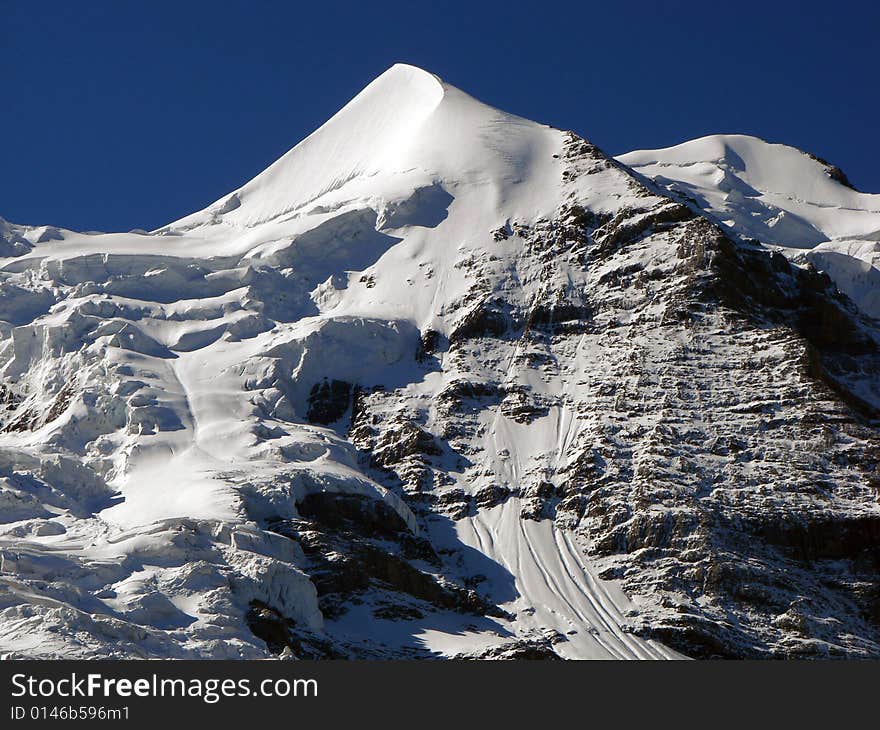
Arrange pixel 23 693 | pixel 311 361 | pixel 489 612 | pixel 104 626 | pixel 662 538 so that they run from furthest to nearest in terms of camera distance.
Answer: pixel 311 361 → pixel 662 538 → pixel 489 612 → pixel 104 626 → pixel 23 693

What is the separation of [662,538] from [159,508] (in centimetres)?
4752

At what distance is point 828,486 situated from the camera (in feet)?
577

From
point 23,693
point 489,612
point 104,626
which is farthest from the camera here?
point 489,612

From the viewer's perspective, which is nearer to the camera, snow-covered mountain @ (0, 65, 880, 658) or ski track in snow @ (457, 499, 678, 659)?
snow-covered mountain @ (0, 65, 880, 658)

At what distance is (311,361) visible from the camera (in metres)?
199

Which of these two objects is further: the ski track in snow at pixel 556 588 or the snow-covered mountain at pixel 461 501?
the ski track in snow at pixel 556 588

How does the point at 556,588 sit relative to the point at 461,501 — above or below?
below

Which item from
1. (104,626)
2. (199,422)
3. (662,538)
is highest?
(199,422)

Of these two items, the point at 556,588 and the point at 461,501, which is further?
the point at 461,501

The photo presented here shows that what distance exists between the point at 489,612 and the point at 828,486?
127 feet

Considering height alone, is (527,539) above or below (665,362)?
below

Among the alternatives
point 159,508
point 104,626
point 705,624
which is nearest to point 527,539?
point 705,624

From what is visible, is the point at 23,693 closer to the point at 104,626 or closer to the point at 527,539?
the point at 104,626

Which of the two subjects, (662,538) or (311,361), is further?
(311,361)
